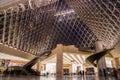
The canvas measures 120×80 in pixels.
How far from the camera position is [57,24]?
23.9 meters

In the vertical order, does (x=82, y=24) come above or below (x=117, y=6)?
above

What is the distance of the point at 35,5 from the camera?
18766 millimetres

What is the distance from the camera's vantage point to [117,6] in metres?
8.50

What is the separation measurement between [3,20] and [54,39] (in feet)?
34.1

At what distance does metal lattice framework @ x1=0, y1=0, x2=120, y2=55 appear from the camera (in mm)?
11367

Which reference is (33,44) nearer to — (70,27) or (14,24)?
(14,24)

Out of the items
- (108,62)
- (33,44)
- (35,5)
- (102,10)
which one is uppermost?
(35,5)

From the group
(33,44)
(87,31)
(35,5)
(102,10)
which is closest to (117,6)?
(102,10)

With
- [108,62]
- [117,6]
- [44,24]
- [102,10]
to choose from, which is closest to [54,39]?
[44,24]

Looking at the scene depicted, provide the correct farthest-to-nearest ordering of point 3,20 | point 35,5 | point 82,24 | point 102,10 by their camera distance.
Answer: point 82,24, point 35,5, point 3,20, point 102,10

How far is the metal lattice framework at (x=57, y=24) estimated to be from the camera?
448 inches

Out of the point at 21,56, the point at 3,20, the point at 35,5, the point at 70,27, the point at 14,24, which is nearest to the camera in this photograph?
the point at 3,20

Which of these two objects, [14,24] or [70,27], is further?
[70,27]

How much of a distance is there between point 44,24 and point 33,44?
4049mm
